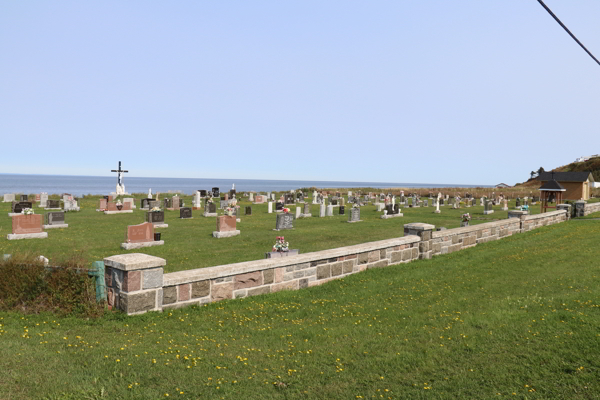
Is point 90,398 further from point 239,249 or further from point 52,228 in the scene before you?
point 52,228

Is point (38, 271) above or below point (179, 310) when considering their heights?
above

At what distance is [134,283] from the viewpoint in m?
7.69

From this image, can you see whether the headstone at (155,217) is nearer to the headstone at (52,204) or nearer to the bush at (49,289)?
the bush at (49,289)

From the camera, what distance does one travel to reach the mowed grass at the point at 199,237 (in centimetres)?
1545

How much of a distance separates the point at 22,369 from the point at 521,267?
11657 millimetres

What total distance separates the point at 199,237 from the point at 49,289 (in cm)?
1279

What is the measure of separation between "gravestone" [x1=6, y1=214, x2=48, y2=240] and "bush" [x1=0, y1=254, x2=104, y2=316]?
13.0m

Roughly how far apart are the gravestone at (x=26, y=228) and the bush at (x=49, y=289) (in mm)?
12988

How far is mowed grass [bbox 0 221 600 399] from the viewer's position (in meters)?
4.90

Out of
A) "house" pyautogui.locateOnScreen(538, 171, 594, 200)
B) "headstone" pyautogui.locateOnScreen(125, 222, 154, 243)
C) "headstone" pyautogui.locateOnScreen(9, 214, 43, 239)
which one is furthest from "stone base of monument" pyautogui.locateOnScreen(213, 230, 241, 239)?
"house" pyautogui.locateOnScreen(538, 171, 594, 200)

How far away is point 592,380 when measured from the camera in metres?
4.89

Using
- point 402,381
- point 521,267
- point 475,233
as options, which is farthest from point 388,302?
point 475,233

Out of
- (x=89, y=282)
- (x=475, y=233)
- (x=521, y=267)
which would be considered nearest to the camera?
(x=89, y=282)

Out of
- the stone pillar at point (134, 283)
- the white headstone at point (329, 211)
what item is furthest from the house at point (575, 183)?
the stone pillar at point (134, 283)
